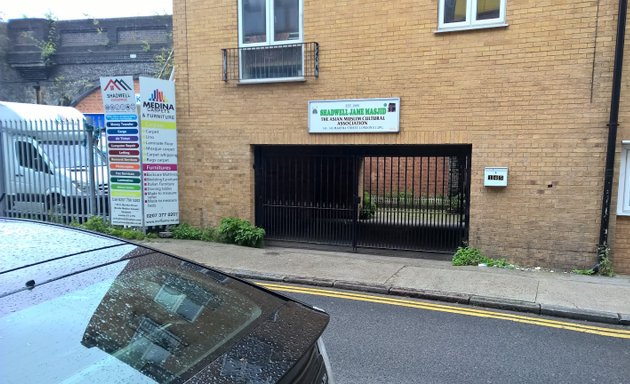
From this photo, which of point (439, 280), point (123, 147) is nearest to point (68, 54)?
point (123, 147)

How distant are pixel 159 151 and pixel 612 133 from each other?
8.39 meters

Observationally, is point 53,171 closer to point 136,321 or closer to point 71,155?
point 71,155

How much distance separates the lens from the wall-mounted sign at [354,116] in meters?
8.39

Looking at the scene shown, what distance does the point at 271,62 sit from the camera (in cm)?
933

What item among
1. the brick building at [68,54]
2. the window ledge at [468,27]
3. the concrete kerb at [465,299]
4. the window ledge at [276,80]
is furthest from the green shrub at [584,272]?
the brick building at [68,54]

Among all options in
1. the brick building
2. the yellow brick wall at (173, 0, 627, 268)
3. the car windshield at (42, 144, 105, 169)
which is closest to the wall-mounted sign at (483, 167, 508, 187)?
the yellow brick wall at (173, 0, 627, 268)

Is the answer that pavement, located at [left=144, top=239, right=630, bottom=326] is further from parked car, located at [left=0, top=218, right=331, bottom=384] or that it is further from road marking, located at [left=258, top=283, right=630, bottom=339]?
parked car, located at [left=0, top=218, right=331, bottom=384]

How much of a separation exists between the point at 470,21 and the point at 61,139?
9.26m

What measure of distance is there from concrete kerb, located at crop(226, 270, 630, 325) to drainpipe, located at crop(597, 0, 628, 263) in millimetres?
2330

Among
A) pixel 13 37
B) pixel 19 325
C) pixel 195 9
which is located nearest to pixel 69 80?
pixel 13 37

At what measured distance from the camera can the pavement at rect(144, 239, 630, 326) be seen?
225 inches

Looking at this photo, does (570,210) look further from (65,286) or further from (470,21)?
(65,286)

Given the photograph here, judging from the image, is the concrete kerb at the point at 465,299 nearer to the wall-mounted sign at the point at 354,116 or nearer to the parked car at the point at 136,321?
the wall-mounted sign at the point at 354,116

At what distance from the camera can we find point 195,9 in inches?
385
